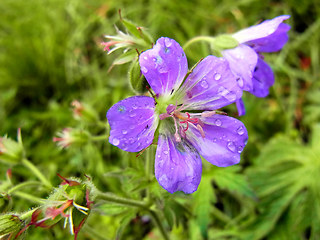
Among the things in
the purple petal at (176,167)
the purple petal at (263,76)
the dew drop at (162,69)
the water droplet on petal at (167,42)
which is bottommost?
the purple petal at (176,167)

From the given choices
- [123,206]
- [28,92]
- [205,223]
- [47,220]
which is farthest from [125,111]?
[28,92]

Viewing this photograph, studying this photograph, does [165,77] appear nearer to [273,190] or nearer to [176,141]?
[176,141]

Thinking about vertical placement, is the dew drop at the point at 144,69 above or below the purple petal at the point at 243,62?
above

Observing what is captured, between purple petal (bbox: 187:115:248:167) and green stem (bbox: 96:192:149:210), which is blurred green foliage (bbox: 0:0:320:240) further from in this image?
purple petal (bbox: 187:115:248:167)

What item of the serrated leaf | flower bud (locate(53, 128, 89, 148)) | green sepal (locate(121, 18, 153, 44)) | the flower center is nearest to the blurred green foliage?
the serrated leaf

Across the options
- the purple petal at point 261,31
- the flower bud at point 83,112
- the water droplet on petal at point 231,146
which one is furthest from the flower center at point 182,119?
the flower bud at point 83,112

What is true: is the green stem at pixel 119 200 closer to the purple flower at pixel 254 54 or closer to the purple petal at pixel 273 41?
the purple flower at pixel 254 54
